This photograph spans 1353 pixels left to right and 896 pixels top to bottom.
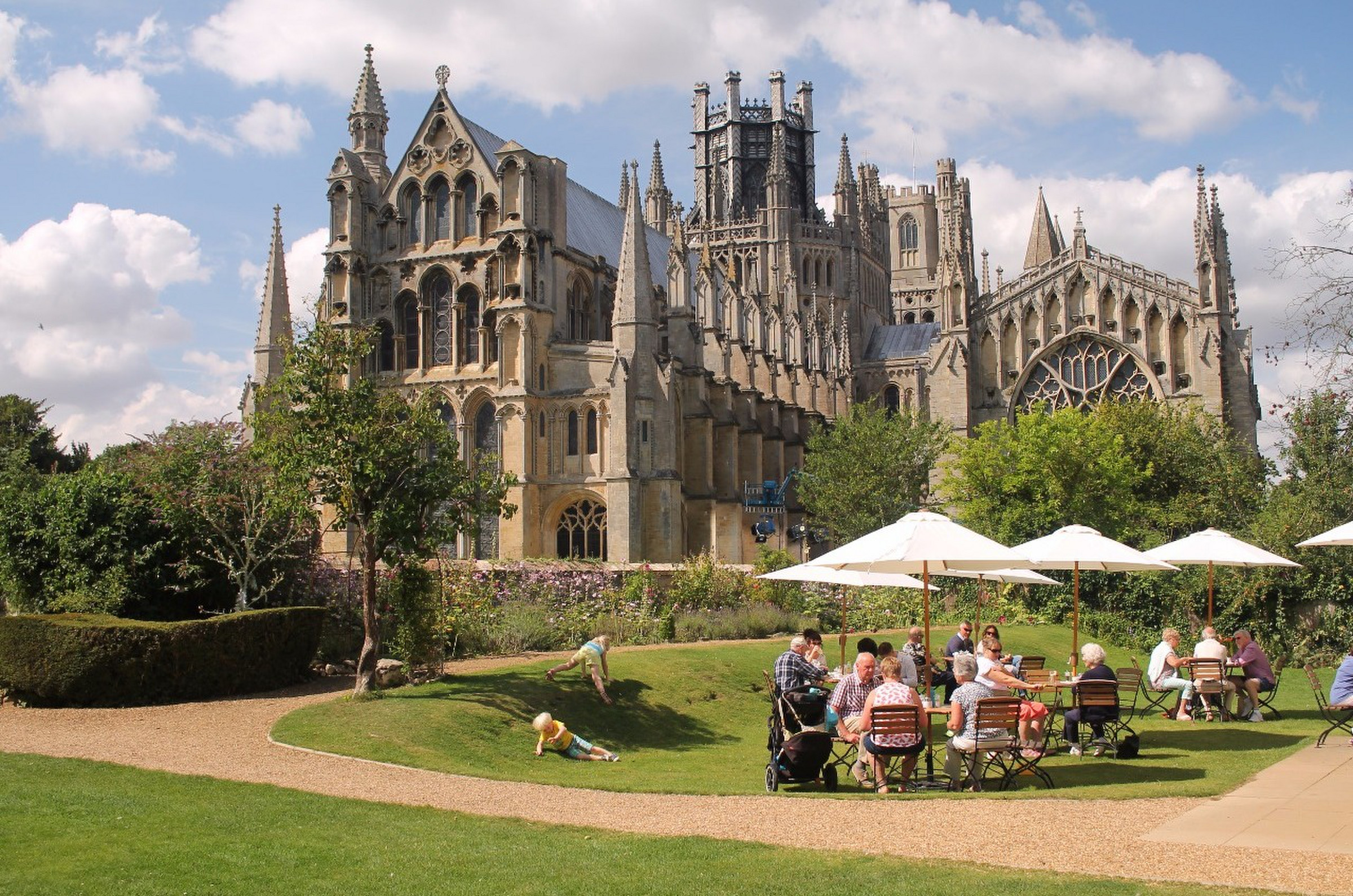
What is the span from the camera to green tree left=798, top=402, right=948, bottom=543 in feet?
150

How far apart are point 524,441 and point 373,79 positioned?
16390 millimetres

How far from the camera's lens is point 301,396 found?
18.5 metres

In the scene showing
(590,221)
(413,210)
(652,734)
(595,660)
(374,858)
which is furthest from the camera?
(590,221)

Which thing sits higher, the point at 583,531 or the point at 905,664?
the point at 583,531

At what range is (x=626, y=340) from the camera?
131ft

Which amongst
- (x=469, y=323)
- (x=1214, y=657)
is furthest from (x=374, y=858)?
(x=469, y=323)

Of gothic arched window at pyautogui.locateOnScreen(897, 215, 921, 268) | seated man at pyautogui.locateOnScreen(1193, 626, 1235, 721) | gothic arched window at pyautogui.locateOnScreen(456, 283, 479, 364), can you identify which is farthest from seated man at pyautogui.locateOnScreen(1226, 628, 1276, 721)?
gothic arched window at pyautogui.locateOnScreen(897, 215, 921, 268)

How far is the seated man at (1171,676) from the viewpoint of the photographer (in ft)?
57.8

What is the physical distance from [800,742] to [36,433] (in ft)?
147

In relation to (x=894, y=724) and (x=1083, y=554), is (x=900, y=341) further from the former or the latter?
(x=894, y=724)

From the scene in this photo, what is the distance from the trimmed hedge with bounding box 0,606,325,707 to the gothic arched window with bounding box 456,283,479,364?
24432 mm

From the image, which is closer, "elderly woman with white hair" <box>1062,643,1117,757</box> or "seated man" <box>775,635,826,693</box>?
"seated man" <box>775,635,826,693</box>

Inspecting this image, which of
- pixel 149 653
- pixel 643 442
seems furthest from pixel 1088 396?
pixel 149 653

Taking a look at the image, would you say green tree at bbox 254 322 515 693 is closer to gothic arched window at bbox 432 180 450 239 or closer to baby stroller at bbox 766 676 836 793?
baby stroller at bbox 766 676 836 793
